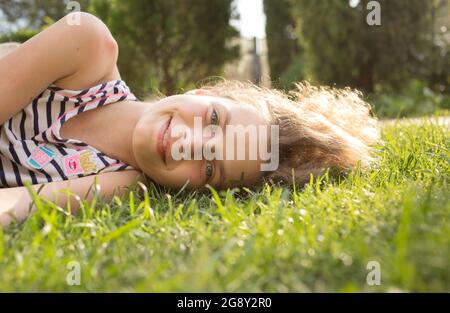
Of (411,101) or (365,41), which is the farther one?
(365,41)

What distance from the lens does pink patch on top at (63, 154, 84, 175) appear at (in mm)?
2244

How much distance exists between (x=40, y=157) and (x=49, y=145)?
9cm

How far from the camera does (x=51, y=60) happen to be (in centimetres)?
224

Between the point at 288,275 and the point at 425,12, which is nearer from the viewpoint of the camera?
the point at 288,275

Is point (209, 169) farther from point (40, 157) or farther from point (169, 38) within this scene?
point (169, 38)

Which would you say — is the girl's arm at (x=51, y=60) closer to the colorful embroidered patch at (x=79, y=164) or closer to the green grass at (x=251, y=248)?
the colorful embroidered patch at (x=79, y=164)

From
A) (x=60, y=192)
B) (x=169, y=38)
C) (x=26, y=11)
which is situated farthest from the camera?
(x=26, y=11)

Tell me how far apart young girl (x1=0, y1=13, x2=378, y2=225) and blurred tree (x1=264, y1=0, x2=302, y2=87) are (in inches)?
364

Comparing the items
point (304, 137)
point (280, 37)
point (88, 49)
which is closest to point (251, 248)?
point (304, 137)

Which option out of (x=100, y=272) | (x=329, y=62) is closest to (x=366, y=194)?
(x=100, y=272)

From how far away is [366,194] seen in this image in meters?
1.82

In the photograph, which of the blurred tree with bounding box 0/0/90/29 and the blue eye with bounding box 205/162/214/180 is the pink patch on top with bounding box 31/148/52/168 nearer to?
the blue eye with bounding box 205/162/214/180

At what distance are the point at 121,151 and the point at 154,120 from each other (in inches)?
12.0
